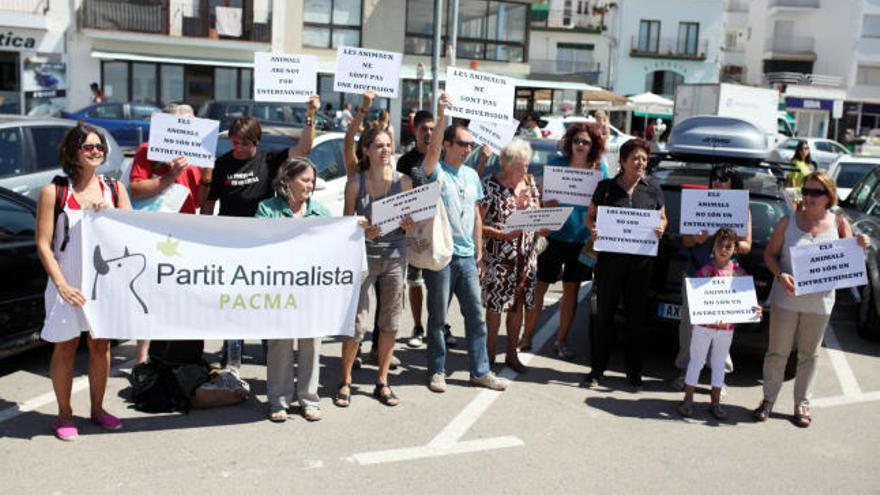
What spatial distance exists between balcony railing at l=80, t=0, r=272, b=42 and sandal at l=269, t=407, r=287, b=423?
28.7m

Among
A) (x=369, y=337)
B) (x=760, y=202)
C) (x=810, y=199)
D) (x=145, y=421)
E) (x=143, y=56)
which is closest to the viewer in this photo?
(x=145, y=421)

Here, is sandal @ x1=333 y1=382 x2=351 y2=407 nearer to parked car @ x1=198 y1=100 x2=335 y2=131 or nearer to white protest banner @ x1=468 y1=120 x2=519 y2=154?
white protest banner @ x1=468 y1=120 x2=519 y2=154

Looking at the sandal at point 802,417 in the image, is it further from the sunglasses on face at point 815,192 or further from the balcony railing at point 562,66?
the balcony railing at point 562,66

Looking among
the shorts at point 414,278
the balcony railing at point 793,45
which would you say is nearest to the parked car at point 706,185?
the shorts at point 414,278

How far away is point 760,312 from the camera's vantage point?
5945 millimetres

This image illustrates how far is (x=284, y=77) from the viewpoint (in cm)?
657

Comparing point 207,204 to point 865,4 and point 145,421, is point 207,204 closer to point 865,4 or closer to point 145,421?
point 145,421

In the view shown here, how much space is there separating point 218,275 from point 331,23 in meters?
30.0

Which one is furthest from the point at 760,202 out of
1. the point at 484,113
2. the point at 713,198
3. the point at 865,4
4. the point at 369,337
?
the point at 865,4

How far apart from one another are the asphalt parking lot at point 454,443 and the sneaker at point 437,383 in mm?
63

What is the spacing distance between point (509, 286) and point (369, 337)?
5.70 feet

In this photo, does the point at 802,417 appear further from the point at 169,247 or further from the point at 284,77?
the point at 284,77

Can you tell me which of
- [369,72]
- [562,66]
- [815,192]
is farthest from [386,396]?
[562,66]

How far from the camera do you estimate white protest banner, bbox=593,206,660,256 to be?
20.1ft
